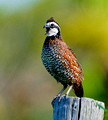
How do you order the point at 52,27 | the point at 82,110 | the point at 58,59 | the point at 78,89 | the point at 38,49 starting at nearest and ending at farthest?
the point at 82,110 → the point at 58,59 → the point at 52,27 → the point at 78,89 → the point at 38,49

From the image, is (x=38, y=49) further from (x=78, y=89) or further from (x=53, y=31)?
(x=53, y=31)

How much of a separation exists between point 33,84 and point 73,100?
12970mm

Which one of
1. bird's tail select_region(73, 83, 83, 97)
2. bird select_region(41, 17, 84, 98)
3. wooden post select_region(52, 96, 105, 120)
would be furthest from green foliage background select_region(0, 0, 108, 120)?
wooden post select_region(52, 96, 105, 120)

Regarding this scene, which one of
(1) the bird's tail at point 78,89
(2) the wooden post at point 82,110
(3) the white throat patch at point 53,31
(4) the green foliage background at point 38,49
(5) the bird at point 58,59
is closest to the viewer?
Answer: (2) the wooden post at point 82,110

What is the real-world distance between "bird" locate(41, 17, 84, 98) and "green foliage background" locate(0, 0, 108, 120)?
5.12 meters

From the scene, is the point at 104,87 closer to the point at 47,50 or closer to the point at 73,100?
the point at 47,50

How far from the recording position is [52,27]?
276 inches

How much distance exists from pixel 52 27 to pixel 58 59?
539mm

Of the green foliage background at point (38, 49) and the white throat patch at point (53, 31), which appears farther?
the green foliage background at point (38, 49)

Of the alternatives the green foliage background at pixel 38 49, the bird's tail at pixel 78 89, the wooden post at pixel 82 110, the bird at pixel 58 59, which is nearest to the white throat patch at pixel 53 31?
the bird at pixel 58 59

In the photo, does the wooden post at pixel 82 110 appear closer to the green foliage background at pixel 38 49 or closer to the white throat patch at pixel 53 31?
the white throat patch at pixel 53 31

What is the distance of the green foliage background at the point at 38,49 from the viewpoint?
1420cm

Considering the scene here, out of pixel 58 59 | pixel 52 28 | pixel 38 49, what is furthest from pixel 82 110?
pixel 38 49

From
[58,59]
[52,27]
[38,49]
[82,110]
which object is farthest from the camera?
[38,49]
